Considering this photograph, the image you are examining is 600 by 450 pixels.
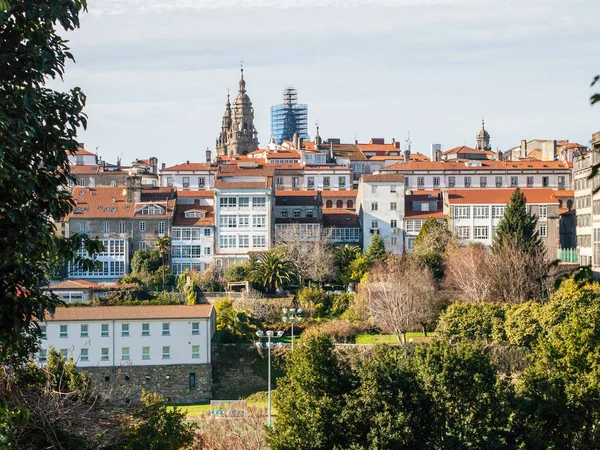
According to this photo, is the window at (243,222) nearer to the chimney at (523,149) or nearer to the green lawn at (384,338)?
the green lawn at (384,338)

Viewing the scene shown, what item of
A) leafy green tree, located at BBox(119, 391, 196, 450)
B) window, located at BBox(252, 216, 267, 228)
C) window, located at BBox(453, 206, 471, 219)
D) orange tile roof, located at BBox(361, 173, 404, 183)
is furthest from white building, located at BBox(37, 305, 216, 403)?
orange tile roof, located at BBox(361, 173, 404, 183)

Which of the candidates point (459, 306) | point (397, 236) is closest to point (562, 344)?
point (459, 306)

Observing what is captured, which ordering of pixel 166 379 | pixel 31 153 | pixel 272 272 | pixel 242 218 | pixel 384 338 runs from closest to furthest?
pixel 31 153
pixel 166 379
pixel 384 338
pixel 272 272
pixel 242 218

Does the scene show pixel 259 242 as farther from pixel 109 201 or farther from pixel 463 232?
pixel 463 232

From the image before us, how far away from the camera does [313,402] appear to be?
3509 centimetres

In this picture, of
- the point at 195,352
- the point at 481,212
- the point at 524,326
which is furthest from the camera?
the point at 481,212

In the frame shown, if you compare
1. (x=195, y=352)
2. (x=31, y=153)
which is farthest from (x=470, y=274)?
(x=31, y=153)

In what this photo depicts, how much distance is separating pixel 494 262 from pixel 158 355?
21.8m

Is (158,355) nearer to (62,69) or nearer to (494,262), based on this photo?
(494,262)

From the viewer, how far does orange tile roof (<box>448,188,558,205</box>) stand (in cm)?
7981

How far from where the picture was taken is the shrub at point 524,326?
55031 mm

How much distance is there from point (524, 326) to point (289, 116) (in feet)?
438

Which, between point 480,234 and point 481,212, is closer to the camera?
point 480,234

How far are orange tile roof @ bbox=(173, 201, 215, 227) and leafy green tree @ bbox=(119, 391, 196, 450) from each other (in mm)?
39504
